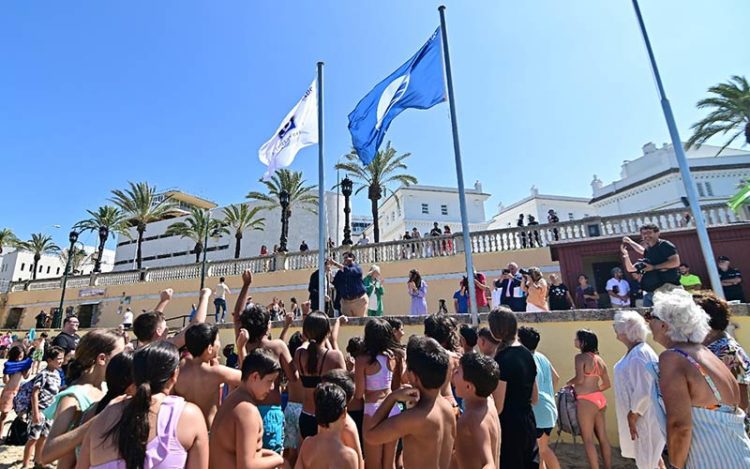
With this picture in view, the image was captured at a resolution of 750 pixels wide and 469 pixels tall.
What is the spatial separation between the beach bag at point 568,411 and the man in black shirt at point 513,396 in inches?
82.5

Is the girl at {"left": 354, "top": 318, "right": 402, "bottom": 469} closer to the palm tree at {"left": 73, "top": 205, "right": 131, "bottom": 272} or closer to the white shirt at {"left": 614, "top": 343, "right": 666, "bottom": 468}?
the white shirt at {"left": 614, "top": 343, "right": 666, "bottom": 468}

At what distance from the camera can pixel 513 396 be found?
307 centimetres

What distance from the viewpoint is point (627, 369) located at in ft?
10.5

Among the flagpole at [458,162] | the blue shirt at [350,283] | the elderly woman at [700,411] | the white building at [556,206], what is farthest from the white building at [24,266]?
the elderly woman at [700,411]

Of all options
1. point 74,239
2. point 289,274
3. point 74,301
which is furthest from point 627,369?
point 74,301

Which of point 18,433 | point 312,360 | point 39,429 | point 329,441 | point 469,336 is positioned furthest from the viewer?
point 18,433

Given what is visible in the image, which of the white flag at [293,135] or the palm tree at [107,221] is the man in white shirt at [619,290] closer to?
the white flag at [293,135]

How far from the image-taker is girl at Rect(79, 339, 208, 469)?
1.76 meters

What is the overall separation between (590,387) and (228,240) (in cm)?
3789

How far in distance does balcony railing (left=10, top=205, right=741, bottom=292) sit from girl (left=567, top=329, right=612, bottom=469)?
10722 mm

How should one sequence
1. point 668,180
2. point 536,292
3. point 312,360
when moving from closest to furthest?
point 312,360, point 536,292, point 668,180

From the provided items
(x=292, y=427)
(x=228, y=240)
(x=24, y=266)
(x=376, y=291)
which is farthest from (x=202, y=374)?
(x=24, y=266)

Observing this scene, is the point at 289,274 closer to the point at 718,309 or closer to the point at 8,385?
the point at 8,385

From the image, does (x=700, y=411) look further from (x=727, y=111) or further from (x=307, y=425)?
(x=727, y=111)
